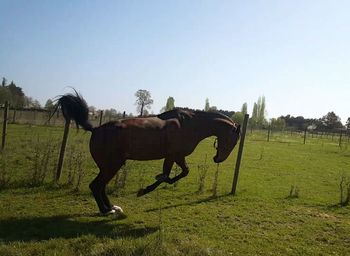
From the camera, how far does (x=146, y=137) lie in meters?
7.43

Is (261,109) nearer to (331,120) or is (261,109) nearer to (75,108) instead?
(331,120)

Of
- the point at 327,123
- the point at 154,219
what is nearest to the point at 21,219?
the point at 154,219

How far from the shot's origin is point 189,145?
769 cm

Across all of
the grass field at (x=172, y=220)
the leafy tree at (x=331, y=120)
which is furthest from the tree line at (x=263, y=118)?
the grass field at (x=172, y=220)

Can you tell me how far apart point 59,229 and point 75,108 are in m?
2.53

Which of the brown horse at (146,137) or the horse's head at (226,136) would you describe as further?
the horse's head at (226,136)

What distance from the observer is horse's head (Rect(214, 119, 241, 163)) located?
790 centimetres

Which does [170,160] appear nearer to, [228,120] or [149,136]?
[149,136]

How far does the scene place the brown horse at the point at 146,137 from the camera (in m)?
7.30

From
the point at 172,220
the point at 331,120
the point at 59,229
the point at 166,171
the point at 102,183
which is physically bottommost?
the point at 59,229

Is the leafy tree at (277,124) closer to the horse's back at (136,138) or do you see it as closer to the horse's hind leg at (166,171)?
the horse's hind leg at (166,171)

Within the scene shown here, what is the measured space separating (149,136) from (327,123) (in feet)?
443

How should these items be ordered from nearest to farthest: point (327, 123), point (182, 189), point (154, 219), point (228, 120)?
point (154, 219) < point (228, 120) < point (182, 189) < point (327, 123)

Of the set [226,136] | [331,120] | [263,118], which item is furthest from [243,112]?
[226,136]
